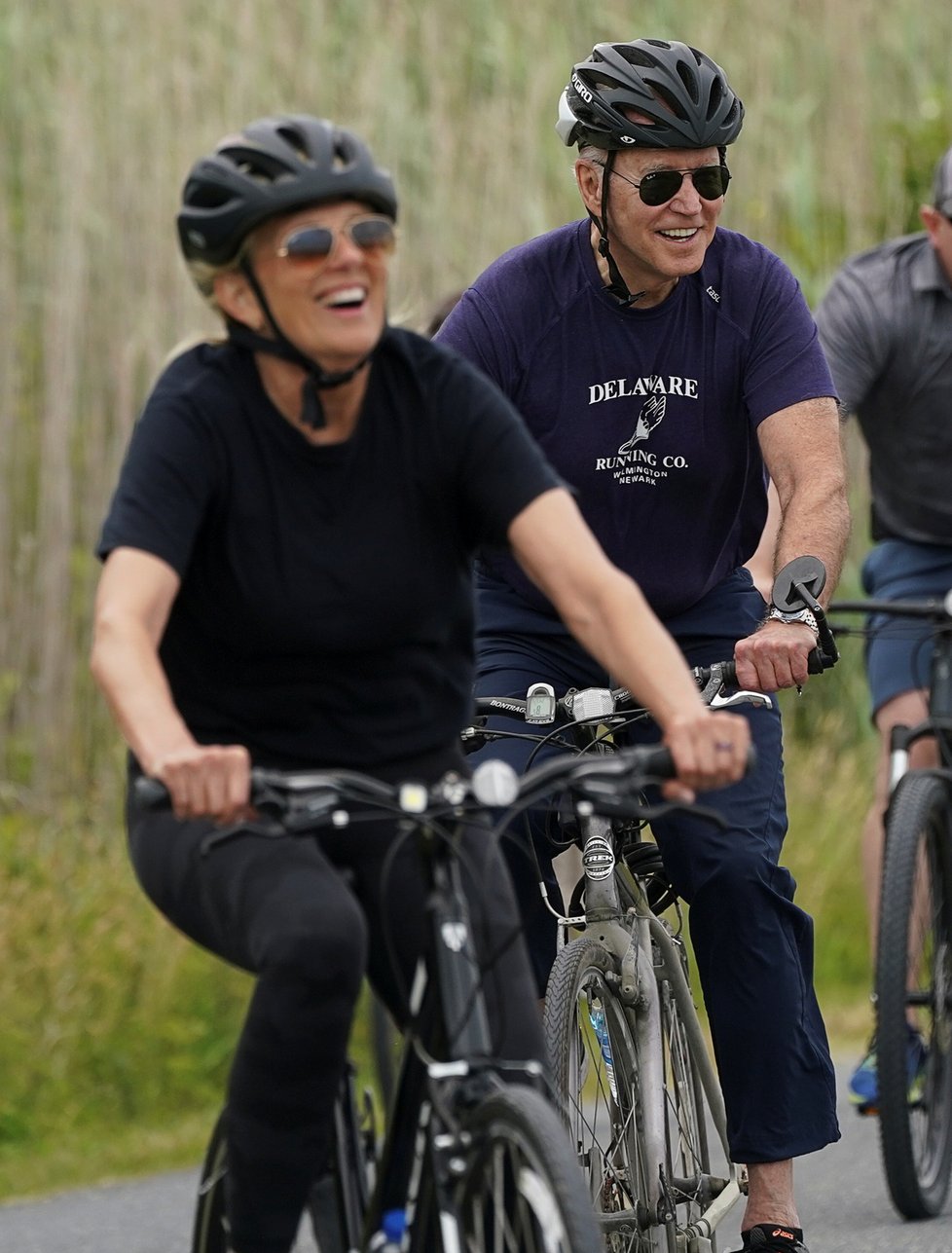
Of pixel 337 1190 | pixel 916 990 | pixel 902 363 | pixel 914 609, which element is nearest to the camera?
pixel 337 1190

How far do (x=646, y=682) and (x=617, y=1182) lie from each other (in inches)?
58.3

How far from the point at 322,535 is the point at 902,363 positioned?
337 cm

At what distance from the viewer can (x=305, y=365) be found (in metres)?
3.67

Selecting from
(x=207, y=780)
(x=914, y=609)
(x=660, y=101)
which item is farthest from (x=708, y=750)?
(x=914, y=609)

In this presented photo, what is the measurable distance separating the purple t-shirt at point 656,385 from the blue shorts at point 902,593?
1.91 meters

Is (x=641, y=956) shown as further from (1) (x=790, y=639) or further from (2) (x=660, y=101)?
(2) (x=660, y=101)

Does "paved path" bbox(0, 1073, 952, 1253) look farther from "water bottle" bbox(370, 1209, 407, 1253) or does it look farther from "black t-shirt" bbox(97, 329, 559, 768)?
"black t-shirt" bbox(97, 329, 559, 768)

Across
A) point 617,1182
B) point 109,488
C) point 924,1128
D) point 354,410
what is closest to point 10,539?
point 109,488

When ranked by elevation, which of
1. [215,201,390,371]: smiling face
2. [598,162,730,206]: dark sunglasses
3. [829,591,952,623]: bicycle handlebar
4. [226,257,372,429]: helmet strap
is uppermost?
[598,162,730,206]: dark sunglasses

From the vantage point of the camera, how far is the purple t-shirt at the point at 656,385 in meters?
4.91

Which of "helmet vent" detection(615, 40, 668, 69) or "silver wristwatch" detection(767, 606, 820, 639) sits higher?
"helmet vent" detection(615, 40, 668, 69)

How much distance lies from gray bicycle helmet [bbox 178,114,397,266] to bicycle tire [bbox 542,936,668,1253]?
1615 millimetres

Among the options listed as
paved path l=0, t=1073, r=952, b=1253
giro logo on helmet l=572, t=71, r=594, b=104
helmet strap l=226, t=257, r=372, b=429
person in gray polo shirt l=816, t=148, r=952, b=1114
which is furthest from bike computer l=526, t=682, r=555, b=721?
person in gray polo shirt l=816, t=148, r=952, b=1114

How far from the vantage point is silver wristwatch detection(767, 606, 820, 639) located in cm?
455
